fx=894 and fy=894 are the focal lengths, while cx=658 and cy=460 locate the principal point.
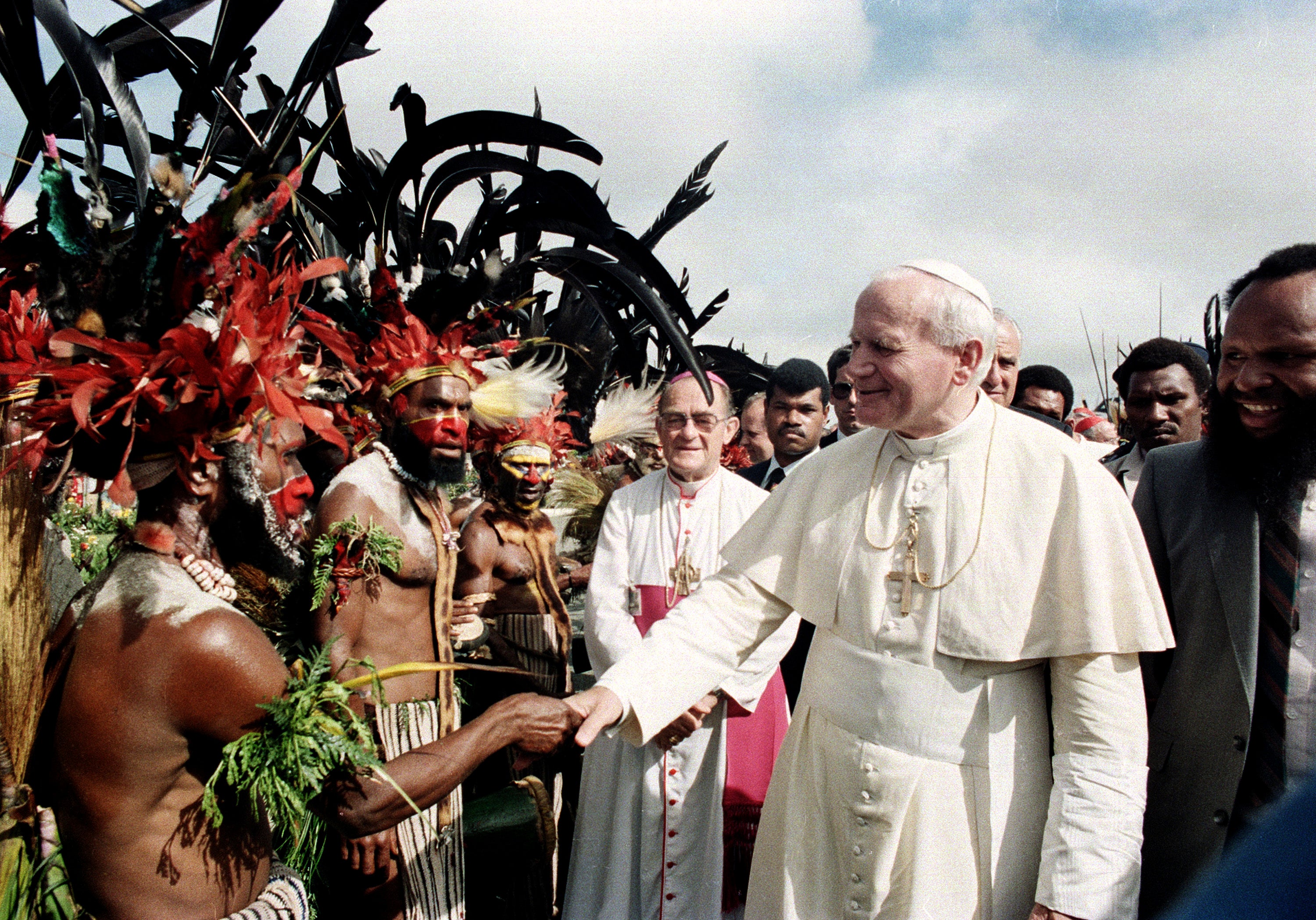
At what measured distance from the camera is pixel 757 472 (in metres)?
6.02

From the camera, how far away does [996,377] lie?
3949mm

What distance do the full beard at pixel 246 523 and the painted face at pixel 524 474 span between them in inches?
93.7

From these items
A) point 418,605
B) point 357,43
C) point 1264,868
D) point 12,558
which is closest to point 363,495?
point 418,605

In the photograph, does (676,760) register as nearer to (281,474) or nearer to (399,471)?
(399,471)

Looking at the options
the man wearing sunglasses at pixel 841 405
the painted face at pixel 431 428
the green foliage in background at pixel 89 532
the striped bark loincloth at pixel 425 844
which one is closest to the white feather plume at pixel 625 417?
the man wearing sunglasses at pixel 841 405

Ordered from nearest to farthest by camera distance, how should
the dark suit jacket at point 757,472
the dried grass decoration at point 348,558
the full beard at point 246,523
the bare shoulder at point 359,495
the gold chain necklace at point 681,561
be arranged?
the full beard at point 246,523 → the dried grass decoration at point 348,558 → the bare shoulder at point 359,495 → the gold chain necklace at point 681,561 → the dark suit jacket at point 757,472

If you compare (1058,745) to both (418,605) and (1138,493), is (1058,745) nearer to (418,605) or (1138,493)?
(1138,493)

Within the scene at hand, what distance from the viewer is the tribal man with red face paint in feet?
10.9

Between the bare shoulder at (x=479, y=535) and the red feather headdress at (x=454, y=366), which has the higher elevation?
the red feather headdress at (x=454, y=366)

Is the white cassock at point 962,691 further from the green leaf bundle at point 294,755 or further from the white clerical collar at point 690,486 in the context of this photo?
the white clerical collar at point 690,486

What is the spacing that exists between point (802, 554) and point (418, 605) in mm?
1764

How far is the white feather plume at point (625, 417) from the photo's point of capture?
6.67m

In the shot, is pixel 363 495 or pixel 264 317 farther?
pixel 363 495

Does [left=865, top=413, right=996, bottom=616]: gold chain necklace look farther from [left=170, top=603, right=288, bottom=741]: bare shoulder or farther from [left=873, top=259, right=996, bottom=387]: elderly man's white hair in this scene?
[left=170, top=603, right=288, bottom=741]: bare shoulder
